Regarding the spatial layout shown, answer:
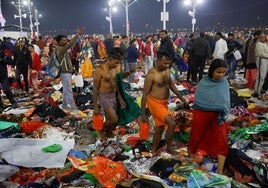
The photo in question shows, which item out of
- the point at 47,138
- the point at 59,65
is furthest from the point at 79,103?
→ the point at 47,138

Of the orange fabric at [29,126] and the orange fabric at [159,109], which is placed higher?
the orange fabric at [159,109]

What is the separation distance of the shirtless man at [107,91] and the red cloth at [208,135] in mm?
1650

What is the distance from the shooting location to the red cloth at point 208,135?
4.87 m

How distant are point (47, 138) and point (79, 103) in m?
3.04

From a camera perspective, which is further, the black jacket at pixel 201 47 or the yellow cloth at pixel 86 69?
the yellow cloth at pixel 86 69

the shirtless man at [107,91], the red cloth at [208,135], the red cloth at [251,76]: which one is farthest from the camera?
the red cloth at [251,76]

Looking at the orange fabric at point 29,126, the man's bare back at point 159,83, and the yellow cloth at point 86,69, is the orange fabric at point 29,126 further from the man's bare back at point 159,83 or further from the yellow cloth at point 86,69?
the yellow cloth at point 86,69

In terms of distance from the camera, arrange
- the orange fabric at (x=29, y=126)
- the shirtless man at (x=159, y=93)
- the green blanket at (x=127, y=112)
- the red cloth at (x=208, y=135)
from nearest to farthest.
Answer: the red cloth at (x=208, y=135)
the shirtless man at (x=159, y=93)
the green blanket at (x=127, y=112)
the orange fabric at (x=29, y=126)

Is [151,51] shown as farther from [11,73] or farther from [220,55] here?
[11,73]

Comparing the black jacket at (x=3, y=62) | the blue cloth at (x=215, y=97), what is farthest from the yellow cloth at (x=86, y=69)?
the blue cloth at (x=215, y=97)

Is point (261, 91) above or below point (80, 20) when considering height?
below

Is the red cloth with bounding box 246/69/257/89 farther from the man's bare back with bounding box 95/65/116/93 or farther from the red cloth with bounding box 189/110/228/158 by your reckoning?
the red cloth with bounding box 189/110/228/158

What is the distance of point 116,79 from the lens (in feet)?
20.5

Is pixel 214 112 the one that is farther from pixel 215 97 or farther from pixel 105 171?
pixel 105 171
